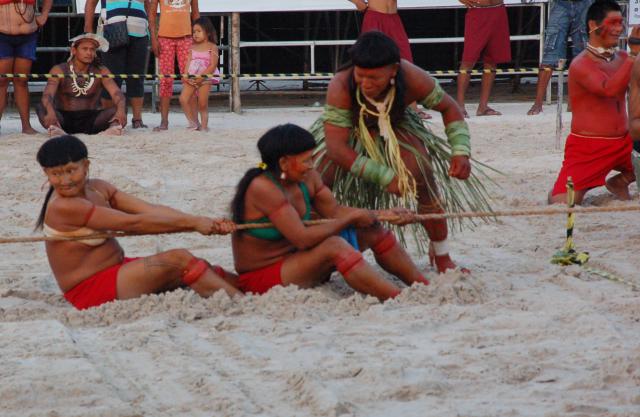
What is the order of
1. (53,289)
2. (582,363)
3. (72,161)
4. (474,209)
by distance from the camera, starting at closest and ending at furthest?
(582,363), (72,161), (53,289), (474,209)

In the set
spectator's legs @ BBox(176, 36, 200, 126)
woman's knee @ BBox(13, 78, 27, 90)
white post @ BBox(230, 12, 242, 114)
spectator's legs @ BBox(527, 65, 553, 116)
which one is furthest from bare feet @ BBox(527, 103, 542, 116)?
woman's knee @ BBox(13, 78, 27, 90)

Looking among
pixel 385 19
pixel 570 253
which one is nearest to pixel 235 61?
pixel 385 19

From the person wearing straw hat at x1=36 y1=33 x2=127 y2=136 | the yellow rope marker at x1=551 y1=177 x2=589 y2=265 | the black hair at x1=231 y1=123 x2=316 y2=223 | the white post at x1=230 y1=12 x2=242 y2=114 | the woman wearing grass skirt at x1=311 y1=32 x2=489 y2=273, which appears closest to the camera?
the black hair at x1=231 y1=123 x2=316 y2=223

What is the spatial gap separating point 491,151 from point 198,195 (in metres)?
2.53

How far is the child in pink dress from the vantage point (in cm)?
988

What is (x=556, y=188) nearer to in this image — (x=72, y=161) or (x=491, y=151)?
(x=491, y=151)

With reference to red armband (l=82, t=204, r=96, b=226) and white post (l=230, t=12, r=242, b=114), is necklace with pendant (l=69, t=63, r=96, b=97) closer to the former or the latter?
white post (l=230, t=12, r=242, b=114)

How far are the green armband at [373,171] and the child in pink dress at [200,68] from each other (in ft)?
16.8

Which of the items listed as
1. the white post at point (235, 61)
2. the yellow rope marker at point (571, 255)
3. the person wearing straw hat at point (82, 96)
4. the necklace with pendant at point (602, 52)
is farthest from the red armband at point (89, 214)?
the white post at point (235, 61)

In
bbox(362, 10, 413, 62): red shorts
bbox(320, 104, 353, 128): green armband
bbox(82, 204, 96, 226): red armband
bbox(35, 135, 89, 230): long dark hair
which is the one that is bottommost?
bbox(82, 204, 96, 226): red armband

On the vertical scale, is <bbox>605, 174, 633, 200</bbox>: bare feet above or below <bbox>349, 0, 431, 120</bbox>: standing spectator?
below

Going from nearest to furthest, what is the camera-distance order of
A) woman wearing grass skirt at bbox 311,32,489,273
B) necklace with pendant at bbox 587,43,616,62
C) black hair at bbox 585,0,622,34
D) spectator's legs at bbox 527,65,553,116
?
woman wearing grass skirt at bbox 311,32,489,273
black hair at bbox 585,0,622,34
necklace with pendant at bbox 587,43,616,62
spectator's legs at bbox 527,65,553,116

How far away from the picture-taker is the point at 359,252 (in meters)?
4.77

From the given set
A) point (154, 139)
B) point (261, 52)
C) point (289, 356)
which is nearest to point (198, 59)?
point (154, 139)
